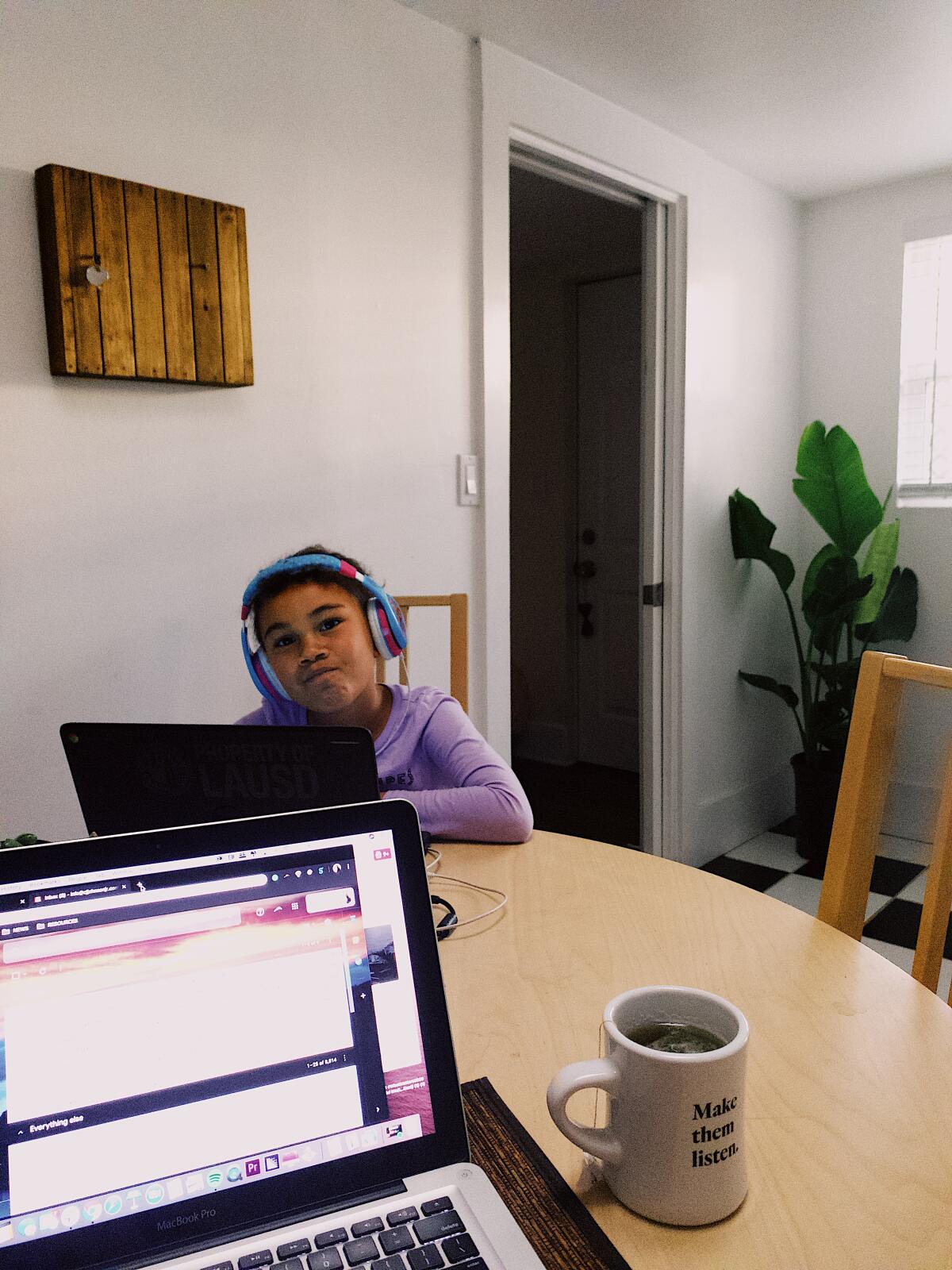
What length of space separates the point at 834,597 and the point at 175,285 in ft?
7.98

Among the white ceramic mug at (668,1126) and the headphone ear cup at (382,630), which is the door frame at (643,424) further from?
the white ceramic mug at (668,1126)

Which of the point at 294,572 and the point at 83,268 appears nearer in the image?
the point at 294,572

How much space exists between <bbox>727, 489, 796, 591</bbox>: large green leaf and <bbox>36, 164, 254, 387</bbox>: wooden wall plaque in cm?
208

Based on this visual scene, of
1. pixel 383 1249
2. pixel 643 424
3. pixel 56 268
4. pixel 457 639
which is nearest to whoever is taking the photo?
pixel 383 1249

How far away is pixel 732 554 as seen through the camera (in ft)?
11.7

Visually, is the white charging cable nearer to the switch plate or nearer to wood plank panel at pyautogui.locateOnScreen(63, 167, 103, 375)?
wood plank panel at pyautogui.locateOnScreen(63, 167, 103, 375)

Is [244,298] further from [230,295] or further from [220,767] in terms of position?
[220,767]

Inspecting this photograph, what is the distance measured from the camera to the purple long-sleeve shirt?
1.39m

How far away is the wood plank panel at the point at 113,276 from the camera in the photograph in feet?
5.43

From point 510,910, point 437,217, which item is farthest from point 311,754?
point 437,217

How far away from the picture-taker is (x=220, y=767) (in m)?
1.00

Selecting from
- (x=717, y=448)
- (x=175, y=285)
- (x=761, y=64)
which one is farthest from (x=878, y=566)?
(x=175, y=285)

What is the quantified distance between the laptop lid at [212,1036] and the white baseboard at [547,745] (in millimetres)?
4008

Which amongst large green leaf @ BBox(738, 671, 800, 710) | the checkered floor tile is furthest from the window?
the checkered floor tile
